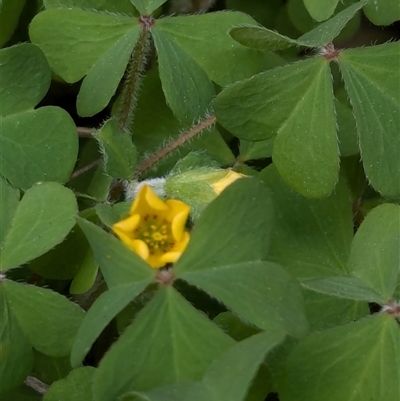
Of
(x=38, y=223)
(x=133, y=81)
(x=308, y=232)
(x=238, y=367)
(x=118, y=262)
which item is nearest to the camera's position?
(x=238, y=367)

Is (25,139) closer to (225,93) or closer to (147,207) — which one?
(147,207)

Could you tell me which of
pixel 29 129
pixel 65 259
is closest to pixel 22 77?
pixel 29 129

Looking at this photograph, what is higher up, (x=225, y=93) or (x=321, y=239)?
(x=225, y=93)

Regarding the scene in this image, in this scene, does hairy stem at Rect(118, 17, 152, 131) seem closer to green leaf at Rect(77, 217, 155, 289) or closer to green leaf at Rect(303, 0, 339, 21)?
green leaf at Rect(303, 0, 339, 21)

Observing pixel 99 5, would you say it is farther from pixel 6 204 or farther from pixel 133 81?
pixel 6 204

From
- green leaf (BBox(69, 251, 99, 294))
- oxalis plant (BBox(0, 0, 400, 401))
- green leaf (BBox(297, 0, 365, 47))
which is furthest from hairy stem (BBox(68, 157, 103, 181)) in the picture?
green leaf (BBox(297, 0, 365, 47))

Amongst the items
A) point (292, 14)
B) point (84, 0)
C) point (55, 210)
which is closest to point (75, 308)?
point (55, 210)
